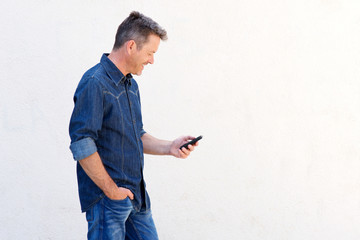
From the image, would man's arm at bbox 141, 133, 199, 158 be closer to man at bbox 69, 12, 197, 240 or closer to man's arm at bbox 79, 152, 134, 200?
man at bbox 69, 12, 197, 240

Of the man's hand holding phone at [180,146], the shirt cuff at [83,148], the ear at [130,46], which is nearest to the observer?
the shirt cuff at [83,148]

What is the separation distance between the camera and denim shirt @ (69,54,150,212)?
2004 mm

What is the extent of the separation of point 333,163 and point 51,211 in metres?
2.12

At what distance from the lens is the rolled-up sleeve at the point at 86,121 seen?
199 centimetres

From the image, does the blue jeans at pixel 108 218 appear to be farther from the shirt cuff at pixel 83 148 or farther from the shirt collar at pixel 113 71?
the shirt collar at pixel 113 71

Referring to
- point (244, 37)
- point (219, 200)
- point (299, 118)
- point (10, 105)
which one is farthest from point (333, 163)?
point (10, 105)

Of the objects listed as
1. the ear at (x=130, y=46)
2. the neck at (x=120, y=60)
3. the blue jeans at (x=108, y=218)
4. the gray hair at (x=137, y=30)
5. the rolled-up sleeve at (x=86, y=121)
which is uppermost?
the gray hair at (x=137, y=30)

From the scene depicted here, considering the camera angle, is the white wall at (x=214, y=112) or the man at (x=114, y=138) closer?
the man at (x=114, y=138)

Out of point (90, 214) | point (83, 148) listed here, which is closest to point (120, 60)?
point (83, 148)

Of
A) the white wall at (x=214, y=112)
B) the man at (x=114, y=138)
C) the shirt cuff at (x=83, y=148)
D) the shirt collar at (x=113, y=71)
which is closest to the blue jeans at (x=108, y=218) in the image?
the man at (x=114, y=138)

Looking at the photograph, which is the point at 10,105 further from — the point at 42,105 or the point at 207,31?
the point at 207,31

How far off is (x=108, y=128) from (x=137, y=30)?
472mm

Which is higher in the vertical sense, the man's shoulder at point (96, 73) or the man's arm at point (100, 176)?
the man's shoulder at point (96, 73)

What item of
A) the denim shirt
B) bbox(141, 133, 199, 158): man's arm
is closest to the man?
the denim shirt
